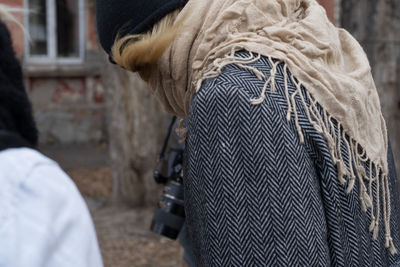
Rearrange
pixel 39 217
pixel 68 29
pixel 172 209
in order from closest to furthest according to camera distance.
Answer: pixel 39 217
pixel 172 209
pixel 68 29

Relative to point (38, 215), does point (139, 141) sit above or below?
below

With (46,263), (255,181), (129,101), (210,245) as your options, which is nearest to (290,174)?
(255,181)

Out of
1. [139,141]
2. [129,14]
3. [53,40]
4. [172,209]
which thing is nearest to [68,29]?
[53,40]

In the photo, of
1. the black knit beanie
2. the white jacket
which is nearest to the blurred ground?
the black knit beanie

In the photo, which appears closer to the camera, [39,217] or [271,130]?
[39,217]

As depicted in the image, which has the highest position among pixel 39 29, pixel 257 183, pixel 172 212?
pixel 257 183

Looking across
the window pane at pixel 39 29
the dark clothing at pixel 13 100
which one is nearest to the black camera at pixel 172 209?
the dark clothing at pixel 13 100

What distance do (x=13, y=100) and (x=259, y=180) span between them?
59 centimetres

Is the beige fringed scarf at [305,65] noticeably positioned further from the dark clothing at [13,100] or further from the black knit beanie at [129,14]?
the dark clothing at [13,100]

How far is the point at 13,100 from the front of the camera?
3.22 feet

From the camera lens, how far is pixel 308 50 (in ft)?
4.87

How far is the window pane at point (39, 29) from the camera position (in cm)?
1064

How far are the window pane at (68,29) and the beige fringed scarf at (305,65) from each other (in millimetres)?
9608

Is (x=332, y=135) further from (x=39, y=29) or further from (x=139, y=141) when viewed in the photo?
(x=39, y=29)
